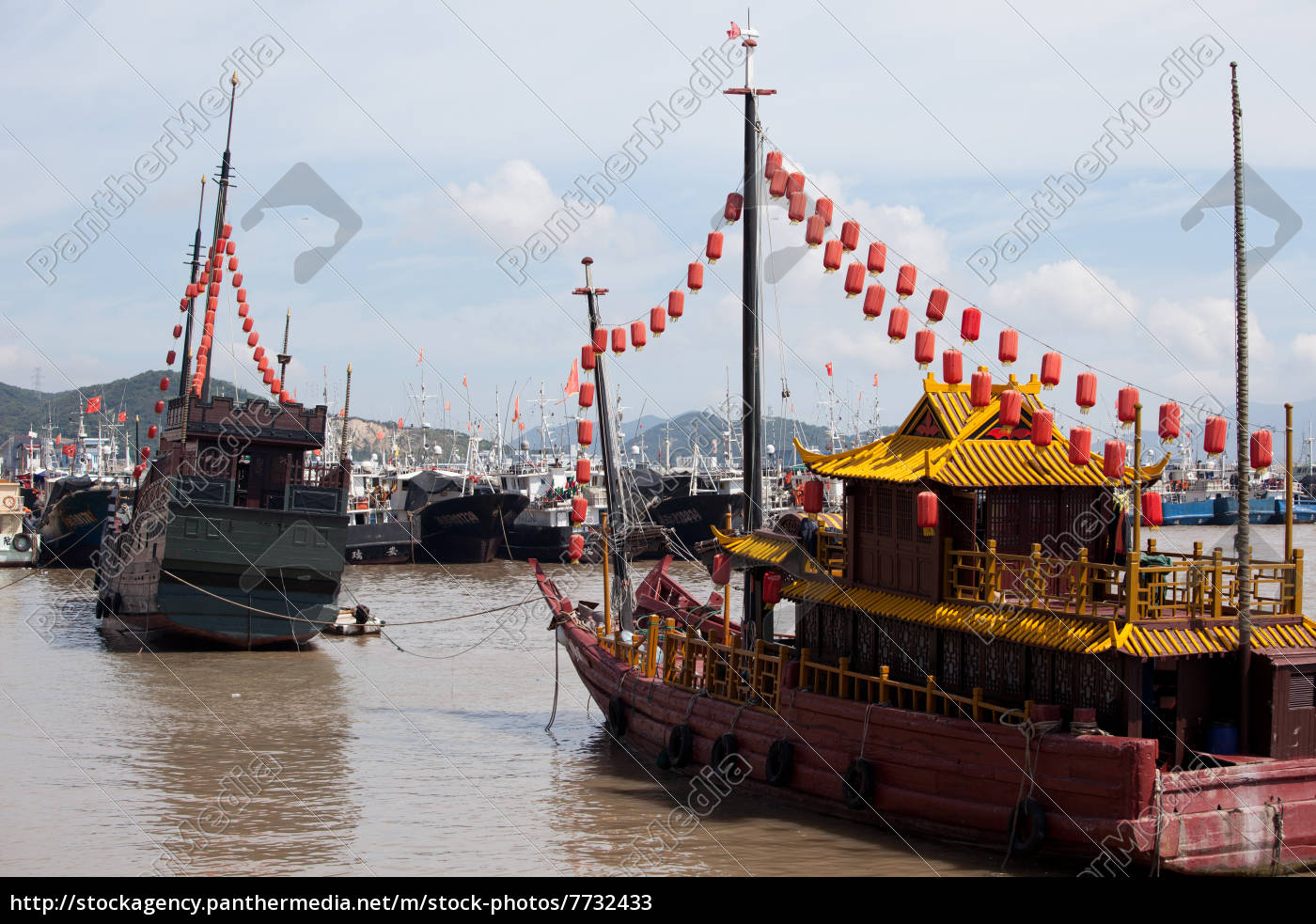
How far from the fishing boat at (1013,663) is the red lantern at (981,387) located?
0.02 meters

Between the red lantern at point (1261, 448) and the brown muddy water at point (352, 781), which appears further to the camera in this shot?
the brown muddy water at point (352, 781)

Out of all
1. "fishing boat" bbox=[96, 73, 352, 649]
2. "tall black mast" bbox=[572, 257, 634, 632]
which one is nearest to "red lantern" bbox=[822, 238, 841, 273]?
"tall black mast" bbox=[572, 257, 634, 632]

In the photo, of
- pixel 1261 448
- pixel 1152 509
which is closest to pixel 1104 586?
pixel 1152 509

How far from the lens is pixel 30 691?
82.9ft

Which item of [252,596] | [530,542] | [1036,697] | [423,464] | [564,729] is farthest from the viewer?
[423,464]

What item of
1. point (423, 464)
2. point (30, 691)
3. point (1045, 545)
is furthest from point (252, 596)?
point (423, 464)

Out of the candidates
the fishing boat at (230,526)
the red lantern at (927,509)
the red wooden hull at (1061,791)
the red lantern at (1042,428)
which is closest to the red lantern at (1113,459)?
the red lantern at (1042,428)

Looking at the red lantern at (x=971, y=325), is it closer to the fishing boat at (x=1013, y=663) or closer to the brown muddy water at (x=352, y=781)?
the fishing boat at (x=1013, y=663)

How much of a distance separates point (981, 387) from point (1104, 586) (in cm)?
309

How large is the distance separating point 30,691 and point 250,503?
25.2ft

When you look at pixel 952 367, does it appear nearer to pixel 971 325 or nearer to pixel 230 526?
pixel 971 325

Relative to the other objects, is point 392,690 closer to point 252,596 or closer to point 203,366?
point 252,596

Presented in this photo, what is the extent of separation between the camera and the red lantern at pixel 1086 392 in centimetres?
1415

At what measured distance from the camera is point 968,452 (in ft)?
48.3
